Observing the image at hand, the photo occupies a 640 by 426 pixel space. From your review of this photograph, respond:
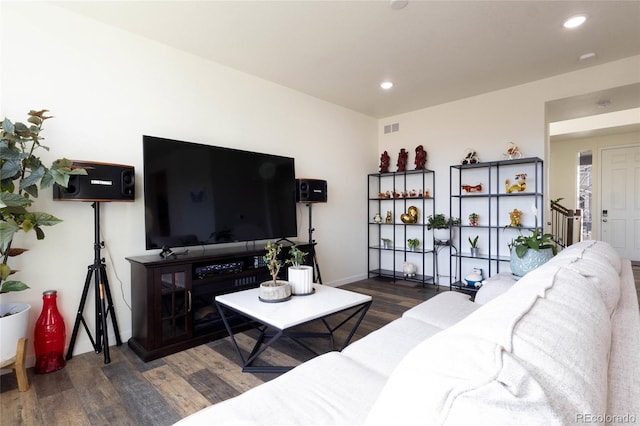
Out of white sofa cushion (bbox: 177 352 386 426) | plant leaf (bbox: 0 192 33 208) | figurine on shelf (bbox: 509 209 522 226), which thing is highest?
plant leaf (bbox: 0 192 33 208)

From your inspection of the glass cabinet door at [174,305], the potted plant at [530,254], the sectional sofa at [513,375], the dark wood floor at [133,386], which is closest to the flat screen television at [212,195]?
the glass cabinet door at [174,305]

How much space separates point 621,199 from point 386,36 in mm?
6086

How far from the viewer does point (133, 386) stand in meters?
1.96

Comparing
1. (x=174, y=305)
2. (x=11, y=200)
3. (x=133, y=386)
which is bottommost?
(x=133, y=386)

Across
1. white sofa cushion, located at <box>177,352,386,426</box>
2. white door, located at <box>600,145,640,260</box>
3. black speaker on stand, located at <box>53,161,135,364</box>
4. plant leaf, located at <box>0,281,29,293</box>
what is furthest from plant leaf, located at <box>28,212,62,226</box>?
white door, located at <box>600,145,640,260</box>

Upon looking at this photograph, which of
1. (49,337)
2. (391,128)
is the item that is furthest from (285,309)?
(391,128)

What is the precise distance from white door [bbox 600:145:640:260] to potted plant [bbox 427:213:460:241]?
12.8 ft

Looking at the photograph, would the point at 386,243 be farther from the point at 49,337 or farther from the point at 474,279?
the point at 49,337

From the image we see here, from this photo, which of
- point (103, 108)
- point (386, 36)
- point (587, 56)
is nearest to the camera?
point (103, 108)

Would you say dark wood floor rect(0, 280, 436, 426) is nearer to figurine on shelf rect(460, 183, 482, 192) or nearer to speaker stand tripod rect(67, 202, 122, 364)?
speaker stand tripod rect(67, 202, 122, 364)

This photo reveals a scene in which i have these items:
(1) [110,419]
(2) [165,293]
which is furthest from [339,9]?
(1) [110,419]

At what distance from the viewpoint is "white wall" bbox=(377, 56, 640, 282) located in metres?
3.38

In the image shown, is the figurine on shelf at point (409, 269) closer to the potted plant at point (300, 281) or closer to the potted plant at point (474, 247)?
the potted plant at point (474, 247)

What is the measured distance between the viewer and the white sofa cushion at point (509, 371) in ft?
1.39
